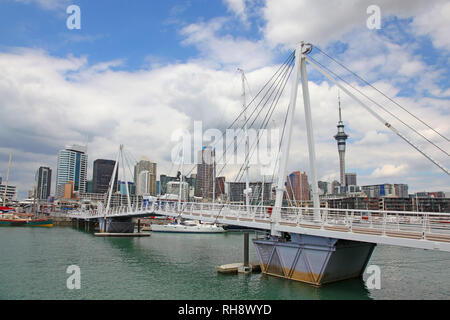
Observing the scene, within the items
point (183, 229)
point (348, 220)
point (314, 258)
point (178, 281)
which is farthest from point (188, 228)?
point (348, 220)

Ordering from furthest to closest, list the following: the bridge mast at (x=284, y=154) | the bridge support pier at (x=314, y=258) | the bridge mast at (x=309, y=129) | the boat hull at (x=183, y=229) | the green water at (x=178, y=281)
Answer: the boat hull at (x=183, y=229)
the bridge mast at (x=309, y=129)
the bridge mast at (x=284, y=154)
the bridge support pier at (x=314, y=258)
the green water at (x=178, y=281)

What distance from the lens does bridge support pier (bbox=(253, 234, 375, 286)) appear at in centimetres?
2491

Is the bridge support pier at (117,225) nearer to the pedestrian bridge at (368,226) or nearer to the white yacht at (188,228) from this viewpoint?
the white yacht at (188,228)

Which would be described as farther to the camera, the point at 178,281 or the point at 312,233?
the point at 178,281

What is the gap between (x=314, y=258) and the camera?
1000 inches

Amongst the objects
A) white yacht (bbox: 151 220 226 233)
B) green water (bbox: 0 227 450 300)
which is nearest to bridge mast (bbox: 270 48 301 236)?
green water (bbox: 0 227 450 300)

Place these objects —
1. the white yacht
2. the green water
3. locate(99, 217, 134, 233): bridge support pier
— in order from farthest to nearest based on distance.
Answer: the white yacht
locate(99, 217, 134, 233): bridge support pier
the green water

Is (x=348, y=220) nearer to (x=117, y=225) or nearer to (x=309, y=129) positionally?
(x=309, y=129)

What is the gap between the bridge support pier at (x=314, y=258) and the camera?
981 inches

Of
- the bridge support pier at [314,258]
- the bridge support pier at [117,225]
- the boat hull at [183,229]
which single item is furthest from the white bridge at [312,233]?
the boat hull at [183,229]

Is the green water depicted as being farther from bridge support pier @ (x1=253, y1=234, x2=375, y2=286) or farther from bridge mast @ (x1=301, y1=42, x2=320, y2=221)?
bridge mast @ (x1=301, y1=42, x2=320, y2=221)
